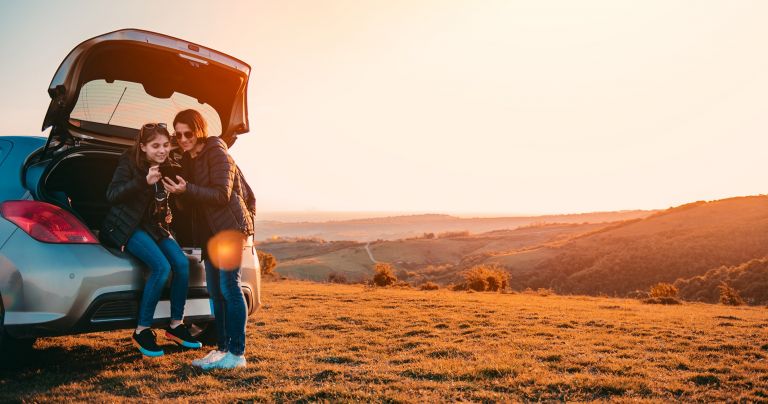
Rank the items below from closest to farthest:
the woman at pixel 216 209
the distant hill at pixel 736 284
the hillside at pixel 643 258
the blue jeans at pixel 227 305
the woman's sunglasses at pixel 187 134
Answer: the woman at pixel 216 209 → the woman's sunglasses at pixel 187 134 → the blue jeans at pixel 227 305 → the distant hill at pixel 736 284 → the hillside at pixel 643 258

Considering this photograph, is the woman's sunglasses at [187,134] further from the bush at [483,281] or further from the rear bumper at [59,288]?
the bush at [483,281]

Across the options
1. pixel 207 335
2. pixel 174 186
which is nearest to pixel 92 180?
pixel 174 186

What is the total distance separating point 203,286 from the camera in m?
5.07

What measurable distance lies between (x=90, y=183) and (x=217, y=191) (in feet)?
6.56

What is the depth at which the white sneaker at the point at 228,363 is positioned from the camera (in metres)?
4.93

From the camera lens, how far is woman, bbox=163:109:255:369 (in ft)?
15.2

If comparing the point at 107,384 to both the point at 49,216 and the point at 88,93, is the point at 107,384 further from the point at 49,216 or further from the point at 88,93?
the point at 88,93

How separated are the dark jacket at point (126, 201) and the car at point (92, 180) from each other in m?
0.14

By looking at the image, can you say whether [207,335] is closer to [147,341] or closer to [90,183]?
[147,341]

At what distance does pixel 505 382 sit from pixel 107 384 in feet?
11.2

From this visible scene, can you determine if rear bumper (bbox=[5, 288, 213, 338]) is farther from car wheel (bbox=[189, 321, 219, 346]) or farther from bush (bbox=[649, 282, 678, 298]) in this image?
bush (bbox=[649, 282, 678, 298])

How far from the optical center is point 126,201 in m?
4.56

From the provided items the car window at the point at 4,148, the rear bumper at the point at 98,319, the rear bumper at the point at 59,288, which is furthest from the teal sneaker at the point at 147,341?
the car window at the point at 4,148

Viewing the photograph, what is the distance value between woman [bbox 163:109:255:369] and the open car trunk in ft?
2.70
